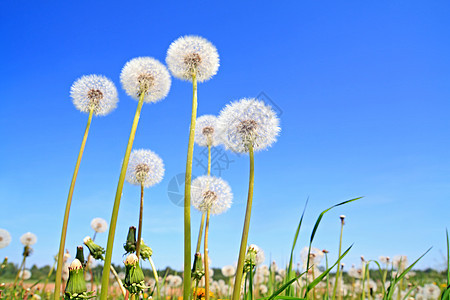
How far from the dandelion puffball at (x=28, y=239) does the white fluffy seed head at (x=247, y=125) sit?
4.57 meters

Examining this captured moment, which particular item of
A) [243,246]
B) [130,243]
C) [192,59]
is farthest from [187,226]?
[192,59]

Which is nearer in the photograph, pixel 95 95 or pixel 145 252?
pixel 145 252

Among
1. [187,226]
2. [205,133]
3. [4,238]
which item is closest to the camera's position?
[187,226]

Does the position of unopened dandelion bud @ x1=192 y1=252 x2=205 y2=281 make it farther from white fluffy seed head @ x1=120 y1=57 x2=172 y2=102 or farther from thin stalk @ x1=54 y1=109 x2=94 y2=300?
white fluffy seed head @ x1=120 y1=57 x2=172 y2=102

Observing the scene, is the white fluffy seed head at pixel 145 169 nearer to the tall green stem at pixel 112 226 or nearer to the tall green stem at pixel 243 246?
the tall green stem at pixel 112 226

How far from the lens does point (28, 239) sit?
5527 mm

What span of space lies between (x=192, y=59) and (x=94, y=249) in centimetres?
162

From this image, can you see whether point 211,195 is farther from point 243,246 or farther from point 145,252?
point 243,246

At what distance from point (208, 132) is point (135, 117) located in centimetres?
135

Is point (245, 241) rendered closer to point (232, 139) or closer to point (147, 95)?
point (232, 139)

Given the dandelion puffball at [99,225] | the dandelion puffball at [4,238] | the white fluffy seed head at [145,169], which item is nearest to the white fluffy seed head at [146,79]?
the white fluffy seed head at [145,169]

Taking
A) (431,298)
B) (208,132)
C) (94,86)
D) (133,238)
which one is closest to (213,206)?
(133,238)

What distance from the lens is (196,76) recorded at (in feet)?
9.02

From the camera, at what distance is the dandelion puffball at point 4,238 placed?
562 centimetres
